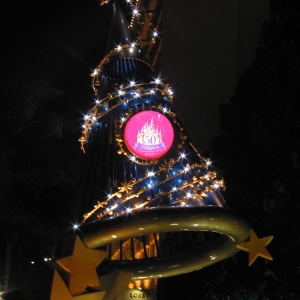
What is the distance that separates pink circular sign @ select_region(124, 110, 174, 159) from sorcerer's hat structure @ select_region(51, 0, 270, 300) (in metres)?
0.01

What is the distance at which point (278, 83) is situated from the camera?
33.1 feet

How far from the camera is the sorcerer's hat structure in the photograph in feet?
17.1

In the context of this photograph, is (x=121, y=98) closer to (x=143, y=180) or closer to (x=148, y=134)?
(x=148, y=134)

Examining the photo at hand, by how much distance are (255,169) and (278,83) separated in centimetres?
190

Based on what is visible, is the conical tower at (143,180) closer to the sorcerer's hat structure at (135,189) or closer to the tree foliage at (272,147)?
the sorcerer's hat structure at (135,189)

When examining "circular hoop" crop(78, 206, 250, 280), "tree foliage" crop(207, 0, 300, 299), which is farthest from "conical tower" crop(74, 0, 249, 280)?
"tree foliage" crop(207, 0, 300, 299)

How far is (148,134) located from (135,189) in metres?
0.84

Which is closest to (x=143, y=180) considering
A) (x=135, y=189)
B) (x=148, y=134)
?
(x=135, y=189)

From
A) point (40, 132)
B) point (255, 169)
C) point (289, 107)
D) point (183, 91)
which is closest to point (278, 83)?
point (289, 107)

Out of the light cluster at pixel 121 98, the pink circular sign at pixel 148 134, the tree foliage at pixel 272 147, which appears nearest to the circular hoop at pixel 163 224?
the pink circular sign at pixel 148 134

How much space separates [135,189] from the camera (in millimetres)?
5977

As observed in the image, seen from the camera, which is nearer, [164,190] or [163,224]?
[163,224]

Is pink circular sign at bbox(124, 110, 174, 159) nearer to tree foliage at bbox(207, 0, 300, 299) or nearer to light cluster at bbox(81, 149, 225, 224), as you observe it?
light cluster at bbox(81, 149, 225, 224)

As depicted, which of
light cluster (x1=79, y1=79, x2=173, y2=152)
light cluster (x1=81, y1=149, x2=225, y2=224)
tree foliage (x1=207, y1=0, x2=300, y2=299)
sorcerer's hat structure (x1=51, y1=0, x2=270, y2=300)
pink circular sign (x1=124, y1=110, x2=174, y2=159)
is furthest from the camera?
tree foliage (x1=207, y1=0, x2=300, y2=299)
